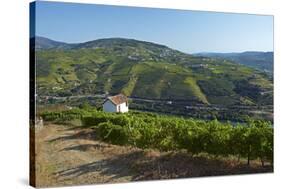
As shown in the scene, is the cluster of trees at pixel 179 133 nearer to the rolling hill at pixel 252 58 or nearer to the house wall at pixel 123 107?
the house wall at pixel 123 107

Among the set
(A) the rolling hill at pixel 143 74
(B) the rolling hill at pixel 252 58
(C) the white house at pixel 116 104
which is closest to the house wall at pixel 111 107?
(C) the white house at pixel 116 104

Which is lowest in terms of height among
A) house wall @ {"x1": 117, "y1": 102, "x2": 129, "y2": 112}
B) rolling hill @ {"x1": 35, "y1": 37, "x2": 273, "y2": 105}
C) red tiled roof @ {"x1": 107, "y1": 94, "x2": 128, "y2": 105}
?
house wall @ {"x1": 117, "y1": 102, "x2": 129, "y2": 112}

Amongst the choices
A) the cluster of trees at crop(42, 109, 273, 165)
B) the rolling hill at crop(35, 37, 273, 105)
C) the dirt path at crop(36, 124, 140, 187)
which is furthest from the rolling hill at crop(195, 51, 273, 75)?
the dirt path at crop(36, 124, 140, 187)

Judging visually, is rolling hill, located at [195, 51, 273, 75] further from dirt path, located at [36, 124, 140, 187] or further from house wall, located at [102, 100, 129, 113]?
dirt path, located at [36, 124, 140, 187]

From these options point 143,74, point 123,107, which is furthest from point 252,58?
point 123,107

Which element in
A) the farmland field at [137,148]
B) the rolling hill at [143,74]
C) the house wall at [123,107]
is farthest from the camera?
the house wall at [123,107]

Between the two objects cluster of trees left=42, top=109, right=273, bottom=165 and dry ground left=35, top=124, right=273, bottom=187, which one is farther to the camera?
cluster of trees left=42, top=109, right=273, bottom=165

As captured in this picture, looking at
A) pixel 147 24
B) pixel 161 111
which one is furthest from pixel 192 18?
pixel 161 111

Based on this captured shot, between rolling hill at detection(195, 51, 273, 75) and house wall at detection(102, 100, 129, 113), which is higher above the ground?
rolling hill at detection(195, 51, 273, 75)
